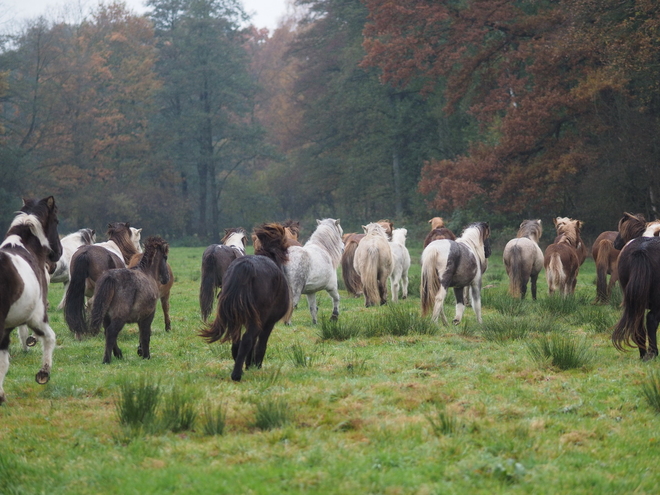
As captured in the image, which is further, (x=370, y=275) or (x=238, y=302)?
(x=370, y=275)

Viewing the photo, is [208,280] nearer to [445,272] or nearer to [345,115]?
[445,272]

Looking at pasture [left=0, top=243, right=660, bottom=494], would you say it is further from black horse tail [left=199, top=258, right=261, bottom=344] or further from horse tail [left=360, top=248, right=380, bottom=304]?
horse tail [left=360, top=248, right=380, bottom=304]

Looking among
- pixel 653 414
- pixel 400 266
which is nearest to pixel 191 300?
pixel 400 266

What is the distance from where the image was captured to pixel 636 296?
796 centimetres

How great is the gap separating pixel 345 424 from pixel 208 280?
21.9 ft

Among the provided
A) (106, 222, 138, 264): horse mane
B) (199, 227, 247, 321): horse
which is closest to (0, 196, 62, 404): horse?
(199, 227, 247, 321): horse

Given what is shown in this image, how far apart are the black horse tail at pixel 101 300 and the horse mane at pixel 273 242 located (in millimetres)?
1714

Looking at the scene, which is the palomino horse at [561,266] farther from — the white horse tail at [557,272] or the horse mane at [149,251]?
the horse mane at [149,251]

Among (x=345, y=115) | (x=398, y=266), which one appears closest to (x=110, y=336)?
(x=398, y=266)

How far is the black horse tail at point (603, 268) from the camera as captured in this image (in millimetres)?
14445

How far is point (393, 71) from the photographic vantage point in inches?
1219

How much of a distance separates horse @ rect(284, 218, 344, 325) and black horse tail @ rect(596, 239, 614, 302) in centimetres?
513

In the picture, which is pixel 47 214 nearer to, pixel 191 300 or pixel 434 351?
pixel 434 351

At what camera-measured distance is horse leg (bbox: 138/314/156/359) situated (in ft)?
29.5
